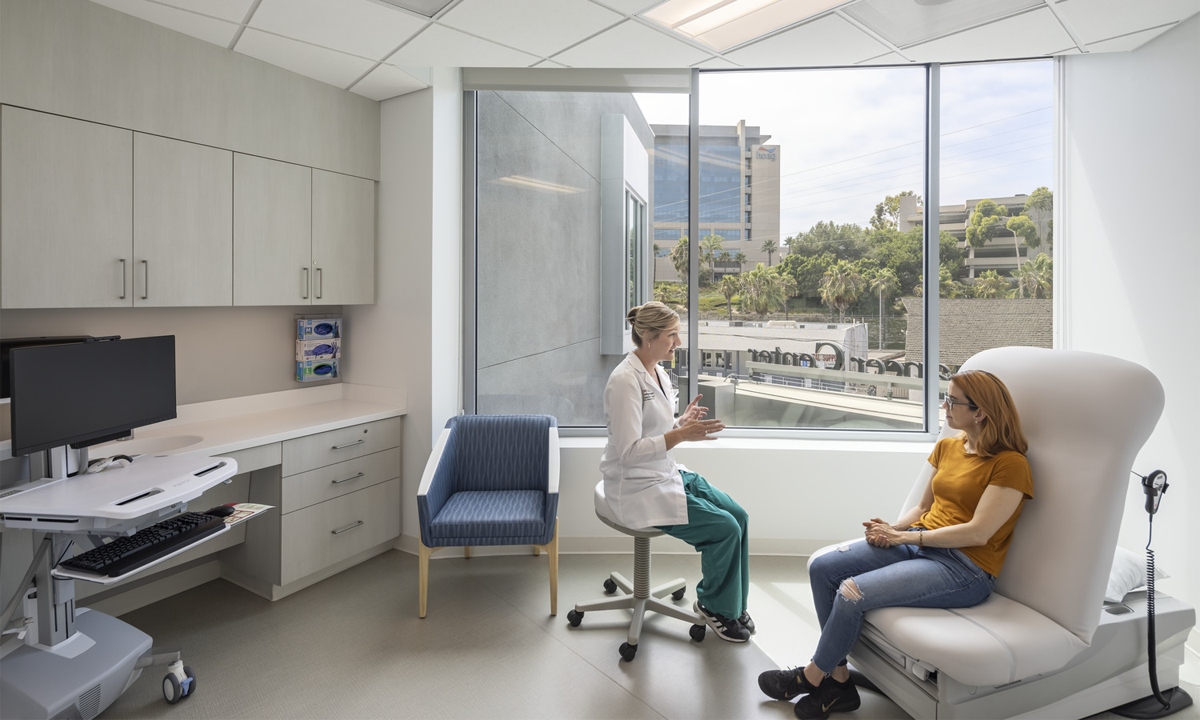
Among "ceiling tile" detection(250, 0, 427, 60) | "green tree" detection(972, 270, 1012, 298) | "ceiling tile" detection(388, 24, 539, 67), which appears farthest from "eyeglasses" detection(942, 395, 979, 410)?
"ceiling tile" detection(250, 0, 427, 60)

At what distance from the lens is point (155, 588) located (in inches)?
112

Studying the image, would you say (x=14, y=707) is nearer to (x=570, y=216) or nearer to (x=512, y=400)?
(x=512, y=400)

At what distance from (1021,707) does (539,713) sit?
5.14ft

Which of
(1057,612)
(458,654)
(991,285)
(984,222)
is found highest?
(984,222)

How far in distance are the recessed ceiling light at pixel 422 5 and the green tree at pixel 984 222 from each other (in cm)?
296

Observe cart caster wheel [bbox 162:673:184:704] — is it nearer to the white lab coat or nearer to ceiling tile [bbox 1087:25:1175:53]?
the white lab coat

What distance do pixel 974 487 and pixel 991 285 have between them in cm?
183

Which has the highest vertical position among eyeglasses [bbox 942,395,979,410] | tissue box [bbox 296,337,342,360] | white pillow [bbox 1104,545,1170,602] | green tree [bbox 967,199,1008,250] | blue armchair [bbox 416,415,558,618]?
green tree [bbox 967,199,1008,250]

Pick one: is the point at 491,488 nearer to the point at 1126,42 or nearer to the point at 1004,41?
the point at 1004,41

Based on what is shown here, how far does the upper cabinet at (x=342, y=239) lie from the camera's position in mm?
3258

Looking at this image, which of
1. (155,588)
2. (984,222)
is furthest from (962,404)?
(155,588)

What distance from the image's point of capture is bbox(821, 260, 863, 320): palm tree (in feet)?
11.5

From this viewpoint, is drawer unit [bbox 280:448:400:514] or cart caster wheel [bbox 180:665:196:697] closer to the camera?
cart caster wheel [bbox 180:665:196:697]

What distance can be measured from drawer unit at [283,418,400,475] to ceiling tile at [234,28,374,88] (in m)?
1.83
